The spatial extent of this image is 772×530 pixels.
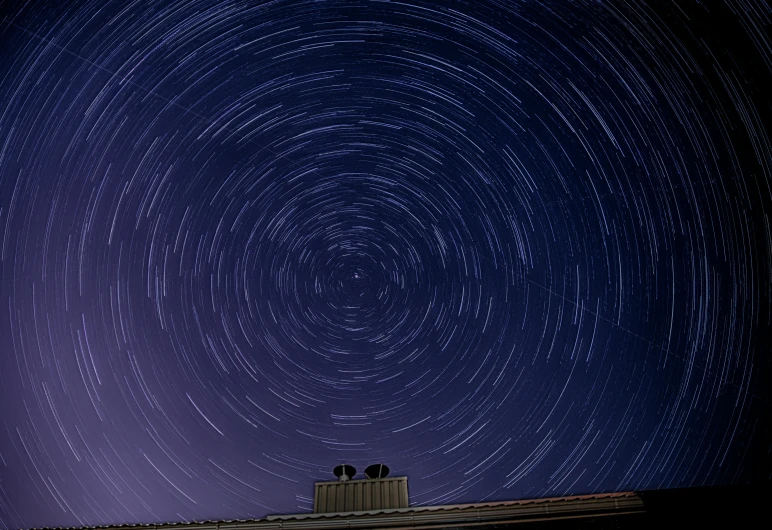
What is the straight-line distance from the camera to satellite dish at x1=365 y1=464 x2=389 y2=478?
28.3 ft

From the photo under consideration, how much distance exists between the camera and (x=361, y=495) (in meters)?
8.14

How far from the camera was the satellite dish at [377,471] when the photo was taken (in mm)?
8633

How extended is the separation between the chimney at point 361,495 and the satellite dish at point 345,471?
1.51 ft

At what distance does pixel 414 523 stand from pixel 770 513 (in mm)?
3825

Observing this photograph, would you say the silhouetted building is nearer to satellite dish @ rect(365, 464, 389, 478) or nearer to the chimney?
the chimney

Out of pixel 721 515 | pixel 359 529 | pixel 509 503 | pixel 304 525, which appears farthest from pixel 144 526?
pixel 721 515

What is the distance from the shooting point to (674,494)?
18.2 ft

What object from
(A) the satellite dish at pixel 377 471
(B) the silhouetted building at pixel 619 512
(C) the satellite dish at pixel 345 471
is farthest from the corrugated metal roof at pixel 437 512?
(C) the satellite dish at pixel 345 471

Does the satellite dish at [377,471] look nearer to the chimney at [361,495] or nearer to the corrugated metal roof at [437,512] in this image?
the chimney at [361,495]

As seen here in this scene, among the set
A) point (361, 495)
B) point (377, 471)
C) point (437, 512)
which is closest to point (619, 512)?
point (437, 512)

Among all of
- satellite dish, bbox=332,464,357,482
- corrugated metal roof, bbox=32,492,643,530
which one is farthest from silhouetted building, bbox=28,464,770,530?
satellite dish, bbox=332,464,357,482

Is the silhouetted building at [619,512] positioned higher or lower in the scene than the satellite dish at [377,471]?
lower

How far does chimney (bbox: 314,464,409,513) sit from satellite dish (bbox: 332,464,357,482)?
46 cm

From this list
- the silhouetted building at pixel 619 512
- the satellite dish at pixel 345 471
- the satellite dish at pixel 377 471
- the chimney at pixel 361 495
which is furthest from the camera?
the satellite dish at pixel 345 471
